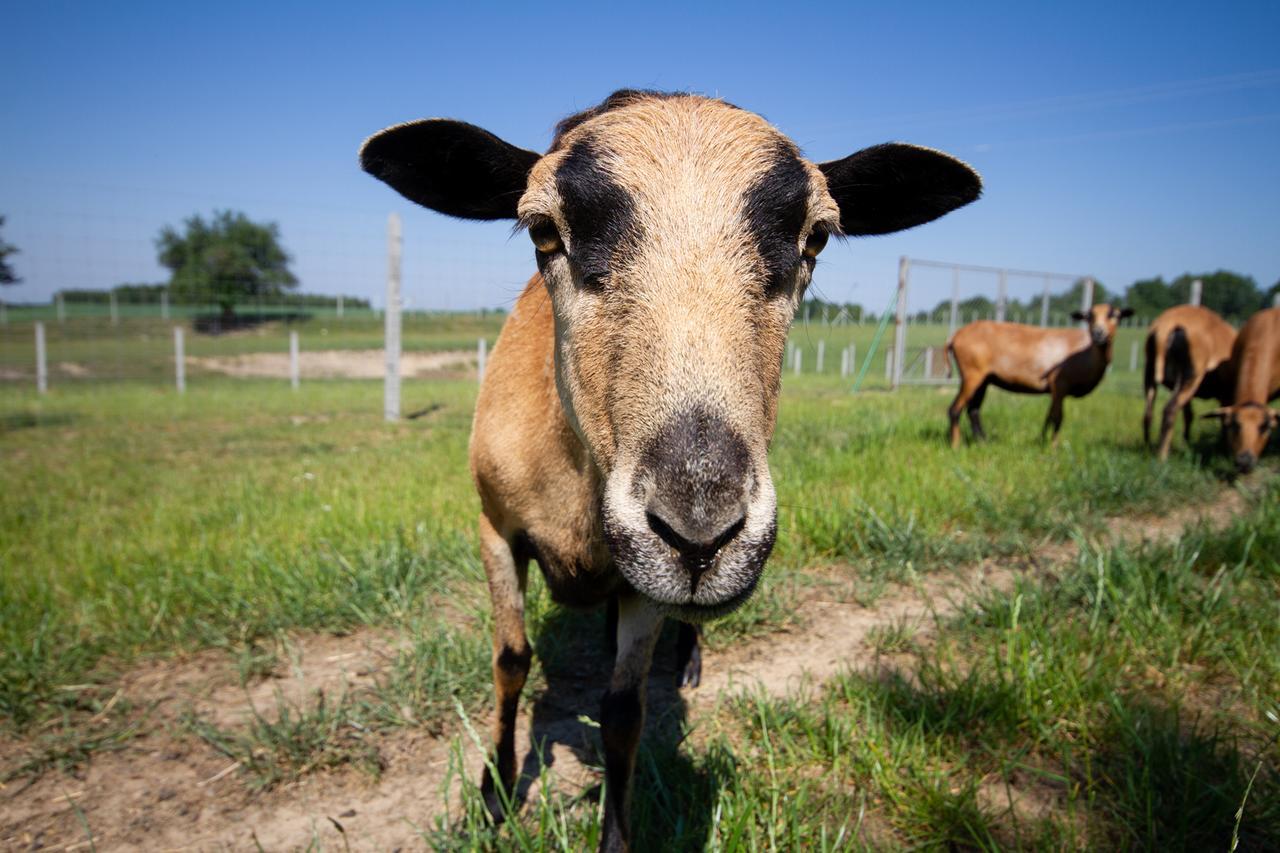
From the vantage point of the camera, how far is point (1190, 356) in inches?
328

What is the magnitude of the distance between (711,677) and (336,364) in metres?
22.0

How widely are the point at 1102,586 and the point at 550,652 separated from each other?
9.20 ft

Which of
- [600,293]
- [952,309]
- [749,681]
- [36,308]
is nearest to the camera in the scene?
[600,293]

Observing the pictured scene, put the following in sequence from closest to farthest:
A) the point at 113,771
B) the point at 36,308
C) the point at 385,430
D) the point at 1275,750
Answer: the point at 1275,750
the point at 113,771
the point at 385,430
the point at 36,308

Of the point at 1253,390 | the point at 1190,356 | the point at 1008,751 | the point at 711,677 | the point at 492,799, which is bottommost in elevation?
the point at 492,799

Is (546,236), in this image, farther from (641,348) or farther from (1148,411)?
(1148,411)

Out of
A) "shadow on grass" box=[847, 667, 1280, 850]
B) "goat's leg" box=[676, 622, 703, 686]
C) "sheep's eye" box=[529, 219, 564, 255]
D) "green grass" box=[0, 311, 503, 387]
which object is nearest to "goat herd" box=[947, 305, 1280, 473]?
"shadow on grass" box=[847, 667, 1280, 850]

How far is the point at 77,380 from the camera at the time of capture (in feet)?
55.3

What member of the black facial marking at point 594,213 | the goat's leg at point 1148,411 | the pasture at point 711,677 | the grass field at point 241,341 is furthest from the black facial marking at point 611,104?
the grass field at point 241,341

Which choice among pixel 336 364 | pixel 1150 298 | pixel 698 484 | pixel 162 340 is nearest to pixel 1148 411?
pixel 698 484

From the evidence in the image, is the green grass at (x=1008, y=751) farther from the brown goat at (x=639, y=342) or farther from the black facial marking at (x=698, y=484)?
the black facial marking at (x=698, y=484)

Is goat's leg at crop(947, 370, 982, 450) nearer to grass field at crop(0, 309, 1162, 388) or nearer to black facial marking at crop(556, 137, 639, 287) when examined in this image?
grass field at crop(0, 309, 1162, 388)

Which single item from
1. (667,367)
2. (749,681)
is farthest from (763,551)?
(749,681)

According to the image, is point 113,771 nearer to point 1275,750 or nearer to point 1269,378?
point 1275,750
